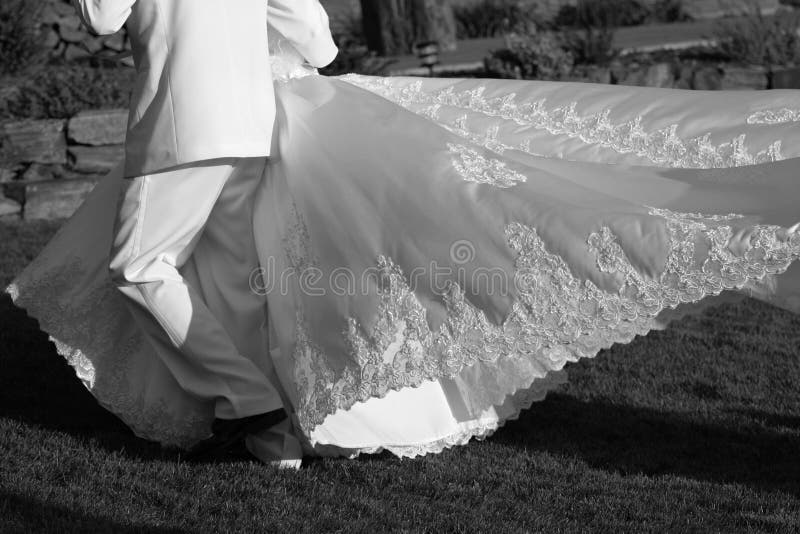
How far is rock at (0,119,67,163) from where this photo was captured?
27.9ft

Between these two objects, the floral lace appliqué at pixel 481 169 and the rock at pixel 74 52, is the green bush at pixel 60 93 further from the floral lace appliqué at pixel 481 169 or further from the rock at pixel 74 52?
the floral lace appliqué at pixel 481 169

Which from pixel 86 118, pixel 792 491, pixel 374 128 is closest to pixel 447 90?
pixel 374 128

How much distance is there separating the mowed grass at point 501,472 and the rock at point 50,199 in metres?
3.14

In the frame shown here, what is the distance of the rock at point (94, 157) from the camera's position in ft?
28.1

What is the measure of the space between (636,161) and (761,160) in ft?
1.44

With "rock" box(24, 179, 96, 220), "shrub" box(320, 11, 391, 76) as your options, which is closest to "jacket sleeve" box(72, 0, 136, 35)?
"rock" box(24, 179, 96, 220)

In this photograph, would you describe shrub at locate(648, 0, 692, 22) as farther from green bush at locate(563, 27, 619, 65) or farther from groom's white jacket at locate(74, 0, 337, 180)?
groom's white jacket at locate(74, 0, 337, 180)

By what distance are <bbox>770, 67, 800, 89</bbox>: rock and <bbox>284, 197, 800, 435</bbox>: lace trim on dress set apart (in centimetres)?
685

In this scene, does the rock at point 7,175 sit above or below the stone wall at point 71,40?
below

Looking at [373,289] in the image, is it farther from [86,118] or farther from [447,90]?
[86,118]

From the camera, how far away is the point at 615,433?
14.9ft

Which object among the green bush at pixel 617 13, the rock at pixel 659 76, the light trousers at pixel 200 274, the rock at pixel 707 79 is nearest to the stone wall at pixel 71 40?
the rock at pixel 659 76

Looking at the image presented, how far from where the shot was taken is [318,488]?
12.7 feet

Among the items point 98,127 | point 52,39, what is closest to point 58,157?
point 98,127
